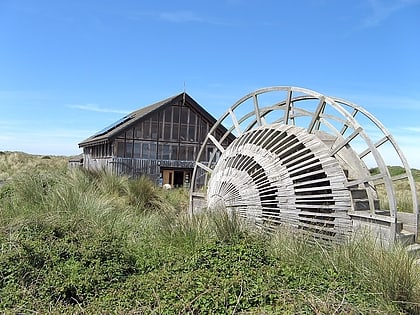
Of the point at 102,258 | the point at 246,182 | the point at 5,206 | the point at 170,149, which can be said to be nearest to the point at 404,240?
the point at 246,182

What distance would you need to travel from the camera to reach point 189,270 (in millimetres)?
5426

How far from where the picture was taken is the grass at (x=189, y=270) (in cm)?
448

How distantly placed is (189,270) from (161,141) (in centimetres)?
2531

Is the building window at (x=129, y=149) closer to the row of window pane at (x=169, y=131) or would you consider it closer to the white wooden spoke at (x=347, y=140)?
the row of window pane at (x=169, y=131)

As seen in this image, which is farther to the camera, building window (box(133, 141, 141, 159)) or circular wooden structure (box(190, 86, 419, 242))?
building window (box(133, 141, 141, 159))

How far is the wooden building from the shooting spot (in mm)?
29062

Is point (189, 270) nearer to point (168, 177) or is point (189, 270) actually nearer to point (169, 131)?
point (169, 131)

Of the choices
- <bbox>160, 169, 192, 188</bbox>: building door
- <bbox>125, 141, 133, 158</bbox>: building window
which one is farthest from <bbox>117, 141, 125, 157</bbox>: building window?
<bbox>160, 169, 192, 188</bbox>: building door

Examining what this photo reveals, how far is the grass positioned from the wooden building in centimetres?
2115

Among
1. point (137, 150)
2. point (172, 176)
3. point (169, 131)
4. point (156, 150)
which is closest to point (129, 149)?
point (137, 150)

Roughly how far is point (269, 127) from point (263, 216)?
6.70 ft

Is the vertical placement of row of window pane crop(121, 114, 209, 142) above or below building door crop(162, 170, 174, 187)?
above

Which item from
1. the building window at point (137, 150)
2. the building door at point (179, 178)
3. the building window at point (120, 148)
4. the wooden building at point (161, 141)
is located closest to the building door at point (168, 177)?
the wooden building at point (161, 141)

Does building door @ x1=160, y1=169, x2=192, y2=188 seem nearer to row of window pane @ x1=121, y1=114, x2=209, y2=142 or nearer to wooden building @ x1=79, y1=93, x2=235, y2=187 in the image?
wooden building @ x1=79, y1=93, x2=235, y2=187
